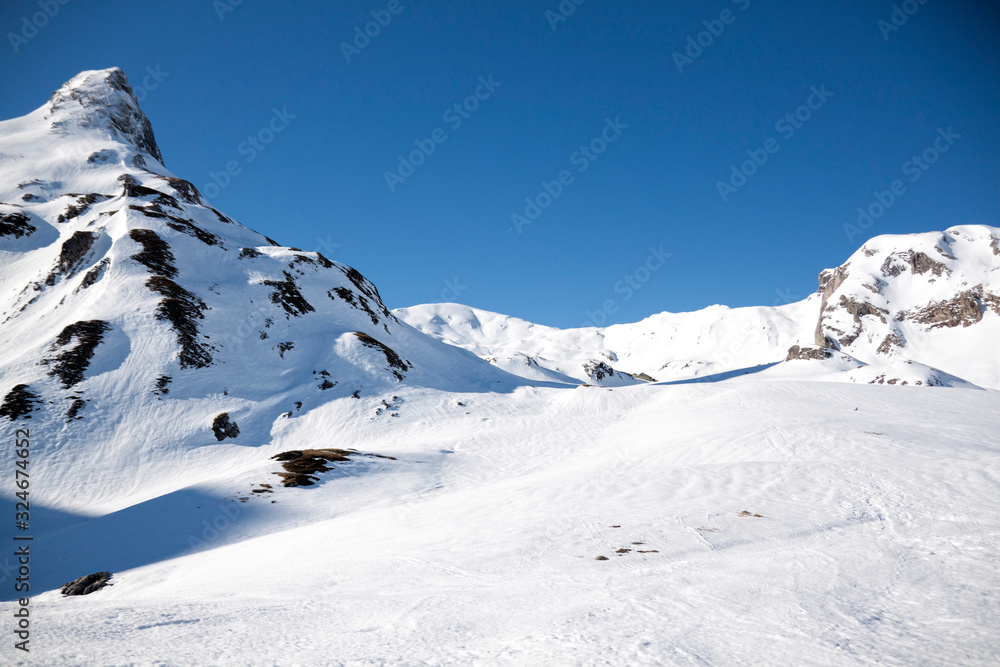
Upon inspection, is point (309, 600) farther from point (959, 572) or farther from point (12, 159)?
point (12, 159)

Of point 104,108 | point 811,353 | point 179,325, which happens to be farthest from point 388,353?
point 811,353

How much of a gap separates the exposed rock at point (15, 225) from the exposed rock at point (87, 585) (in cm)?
6471

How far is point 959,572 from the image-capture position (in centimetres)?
916

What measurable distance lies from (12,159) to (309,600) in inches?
4589

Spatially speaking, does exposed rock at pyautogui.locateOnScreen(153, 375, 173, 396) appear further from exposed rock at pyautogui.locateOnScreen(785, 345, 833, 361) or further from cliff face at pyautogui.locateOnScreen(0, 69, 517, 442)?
exposed rock at pyautogui.locateOnScreen(785, 345, 833, 361)

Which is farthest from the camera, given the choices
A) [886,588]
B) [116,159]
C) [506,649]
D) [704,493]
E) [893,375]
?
[893,375]

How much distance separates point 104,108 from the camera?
351 ft

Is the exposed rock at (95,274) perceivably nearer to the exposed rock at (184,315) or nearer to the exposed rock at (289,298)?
the exposed rock at (184,315)

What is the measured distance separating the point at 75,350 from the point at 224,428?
13.9 m

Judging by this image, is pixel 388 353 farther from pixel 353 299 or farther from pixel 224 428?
pixel 224 428

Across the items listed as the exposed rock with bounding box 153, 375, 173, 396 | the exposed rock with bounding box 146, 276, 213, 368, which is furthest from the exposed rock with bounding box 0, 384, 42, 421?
the exposed rock with bounding box 146, 276, 213, 368

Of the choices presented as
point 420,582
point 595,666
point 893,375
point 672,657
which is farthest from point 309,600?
point 893,375

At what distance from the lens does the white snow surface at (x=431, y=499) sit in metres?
7.11

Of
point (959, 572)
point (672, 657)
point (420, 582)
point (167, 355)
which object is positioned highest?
point (167, 355)
